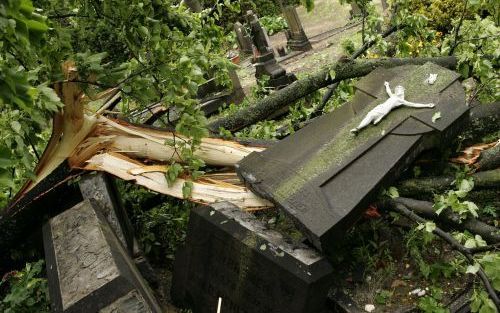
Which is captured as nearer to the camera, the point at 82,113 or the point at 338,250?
the point at 338,250

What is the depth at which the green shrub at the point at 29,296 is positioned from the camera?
3656mm

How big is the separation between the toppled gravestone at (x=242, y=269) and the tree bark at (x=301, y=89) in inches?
64.3

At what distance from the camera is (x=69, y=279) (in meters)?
3.01

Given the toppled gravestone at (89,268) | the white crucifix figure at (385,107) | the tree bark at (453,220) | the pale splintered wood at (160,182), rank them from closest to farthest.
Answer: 1. the toppled gravestone at (89,268)
2. the tree bark at (453,220)
3. the white crucifix figure at (385,107)
4. the pale splintered wood at (160,182)

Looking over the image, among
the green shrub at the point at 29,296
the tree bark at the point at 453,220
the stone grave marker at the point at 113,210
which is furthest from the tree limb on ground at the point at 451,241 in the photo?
the green shrub at the point at 29,296

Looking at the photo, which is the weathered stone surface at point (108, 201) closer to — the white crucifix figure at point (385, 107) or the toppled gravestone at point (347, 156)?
the toppled gravestone at point (347, 156)

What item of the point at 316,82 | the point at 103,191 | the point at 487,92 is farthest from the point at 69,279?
the point at 487,92

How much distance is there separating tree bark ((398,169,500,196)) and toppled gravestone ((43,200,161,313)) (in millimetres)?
2181

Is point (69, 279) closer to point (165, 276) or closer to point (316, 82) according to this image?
point (165, 276)

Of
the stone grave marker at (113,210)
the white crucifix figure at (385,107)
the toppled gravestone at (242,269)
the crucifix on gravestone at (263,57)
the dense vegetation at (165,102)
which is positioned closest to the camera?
the toppled gravestone at (242,269)

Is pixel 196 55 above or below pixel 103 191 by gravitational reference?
above

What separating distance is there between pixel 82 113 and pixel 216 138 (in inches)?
51.8

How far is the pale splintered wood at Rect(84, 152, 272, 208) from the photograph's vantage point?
4.05 m

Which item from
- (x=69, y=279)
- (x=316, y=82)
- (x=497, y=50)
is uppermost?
(x=497, y=50)
